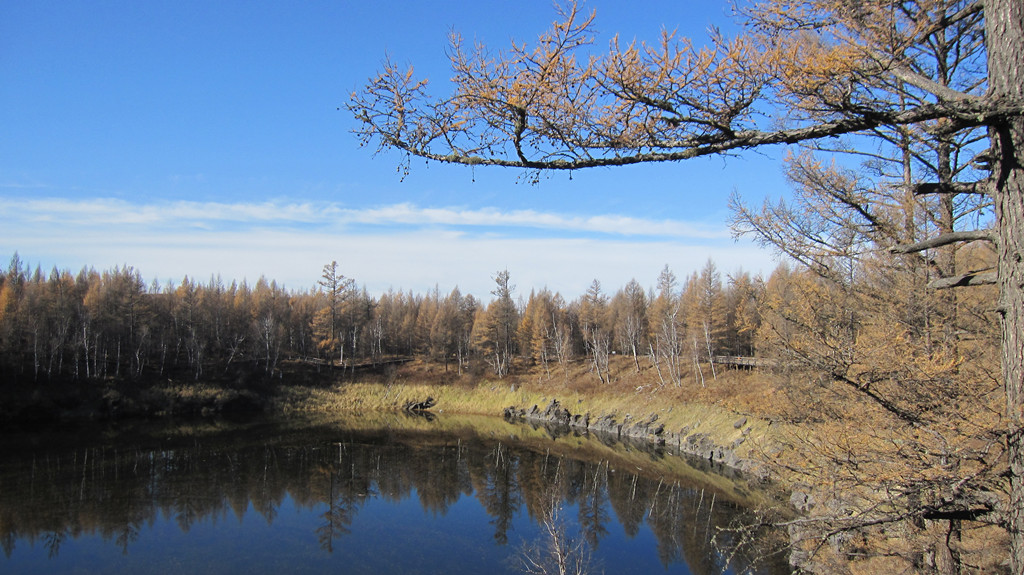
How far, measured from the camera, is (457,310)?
67062 mm

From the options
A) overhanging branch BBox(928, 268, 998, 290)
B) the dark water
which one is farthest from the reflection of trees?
overhanging branch BBox(928, 268, 998, 290)

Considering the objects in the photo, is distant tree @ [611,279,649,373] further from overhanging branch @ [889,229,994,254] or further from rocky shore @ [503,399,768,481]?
overhanging branch @ [889,229,994,254]

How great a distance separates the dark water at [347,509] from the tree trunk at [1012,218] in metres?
6.05

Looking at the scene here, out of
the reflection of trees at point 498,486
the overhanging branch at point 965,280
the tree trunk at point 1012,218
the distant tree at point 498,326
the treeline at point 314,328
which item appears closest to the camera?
the tree trunk at point 1012,218

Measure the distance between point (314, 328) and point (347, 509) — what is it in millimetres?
42784

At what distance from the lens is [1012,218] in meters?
2.96

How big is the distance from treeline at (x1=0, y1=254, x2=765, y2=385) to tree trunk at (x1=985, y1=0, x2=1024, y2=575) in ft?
111

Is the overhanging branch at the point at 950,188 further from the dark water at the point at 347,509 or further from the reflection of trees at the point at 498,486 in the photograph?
the reflection of trees at the point at 498,486

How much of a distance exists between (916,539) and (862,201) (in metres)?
4.05

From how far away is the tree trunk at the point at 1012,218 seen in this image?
9.48ft

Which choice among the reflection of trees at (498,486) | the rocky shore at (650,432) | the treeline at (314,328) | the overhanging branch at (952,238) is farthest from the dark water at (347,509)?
the treeline at (314,328)

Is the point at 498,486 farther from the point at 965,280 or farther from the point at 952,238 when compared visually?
the point at 952,238

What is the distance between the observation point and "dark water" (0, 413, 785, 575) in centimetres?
1423

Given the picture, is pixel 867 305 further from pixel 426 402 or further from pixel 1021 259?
pixel 426 402
